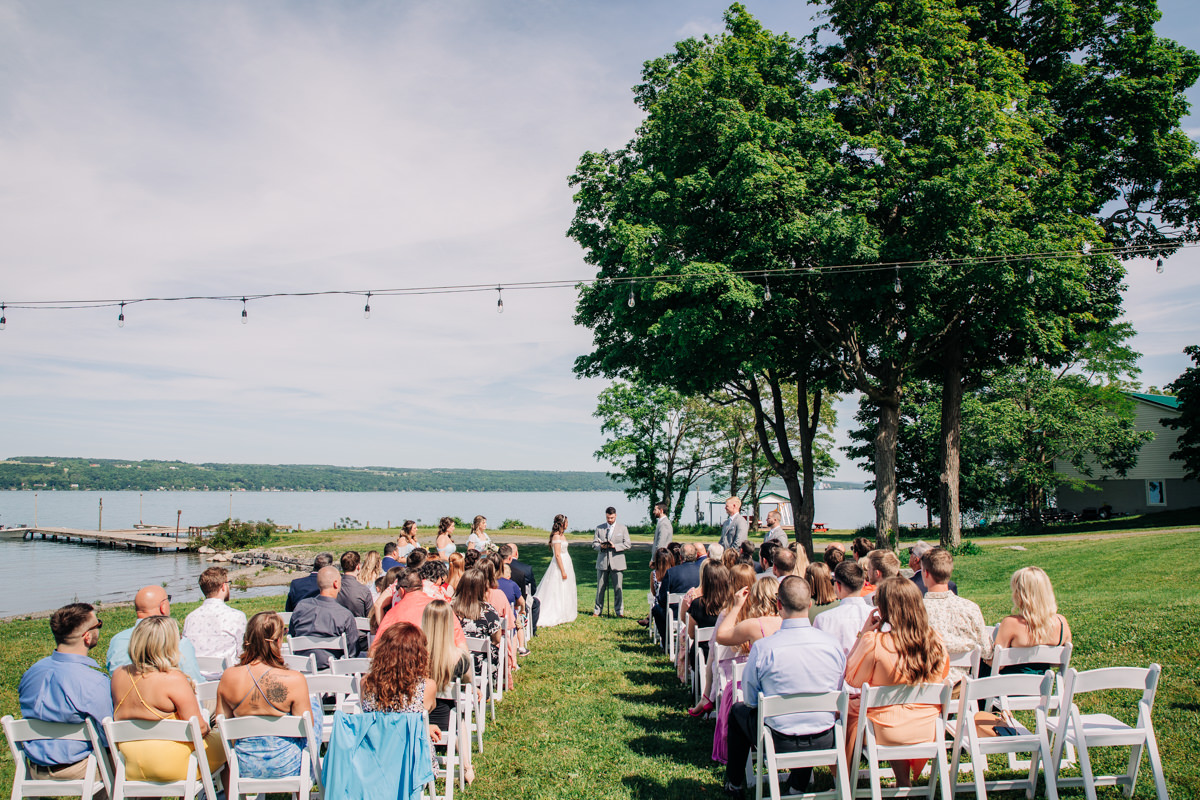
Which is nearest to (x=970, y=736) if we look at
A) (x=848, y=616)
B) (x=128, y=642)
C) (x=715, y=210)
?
(x=848, y=616)

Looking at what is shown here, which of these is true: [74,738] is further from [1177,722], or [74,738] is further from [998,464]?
[998,464]

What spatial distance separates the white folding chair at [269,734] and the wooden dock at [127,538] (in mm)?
49179

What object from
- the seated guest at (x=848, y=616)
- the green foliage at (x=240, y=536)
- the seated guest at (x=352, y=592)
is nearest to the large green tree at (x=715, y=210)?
the seated guest at (x=352, y=592)

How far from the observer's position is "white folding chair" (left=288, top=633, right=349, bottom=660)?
6.04m

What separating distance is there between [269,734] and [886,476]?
56.1 ft

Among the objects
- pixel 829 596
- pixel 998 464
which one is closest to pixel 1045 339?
pixel 829 596

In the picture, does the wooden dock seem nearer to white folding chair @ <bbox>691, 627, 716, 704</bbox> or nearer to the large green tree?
the large green tree

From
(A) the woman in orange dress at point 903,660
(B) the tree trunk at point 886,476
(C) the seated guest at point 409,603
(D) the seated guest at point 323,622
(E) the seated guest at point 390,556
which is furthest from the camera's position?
(B) the tree trunk at point 886,476

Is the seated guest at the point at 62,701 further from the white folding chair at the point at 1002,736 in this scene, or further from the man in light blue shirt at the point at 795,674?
the white folding chair at the point at 1002,736

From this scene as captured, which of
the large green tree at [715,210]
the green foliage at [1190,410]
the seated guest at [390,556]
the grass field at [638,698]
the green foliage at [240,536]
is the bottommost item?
the green foliage at [240,536]

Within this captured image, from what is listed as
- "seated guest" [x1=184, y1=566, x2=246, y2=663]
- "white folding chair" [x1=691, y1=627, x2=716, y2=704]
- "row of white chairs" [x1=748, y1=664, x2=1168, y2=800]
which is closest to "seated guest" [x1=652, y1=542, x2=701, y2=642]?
"white folding chair" [x1=691, y1=627, x2=716, y2=704]

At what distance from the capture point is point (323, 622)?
620cm

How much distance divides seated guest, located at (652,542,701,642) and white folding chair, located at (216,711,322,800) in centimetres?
509

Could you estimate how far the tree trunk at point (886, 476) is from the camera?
18.0m
